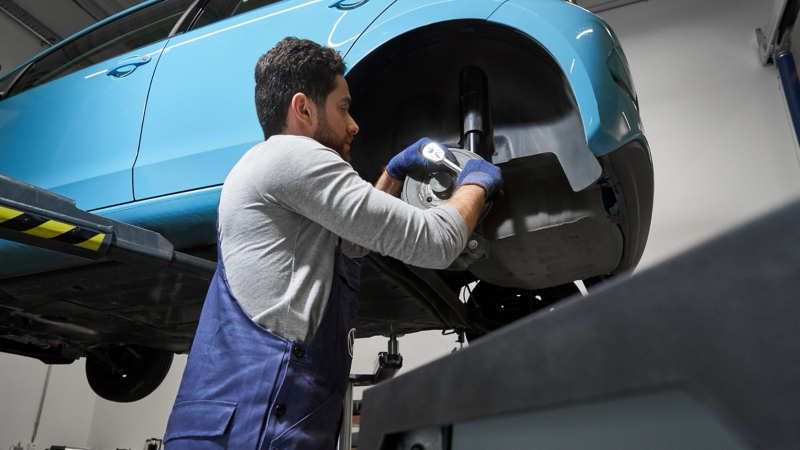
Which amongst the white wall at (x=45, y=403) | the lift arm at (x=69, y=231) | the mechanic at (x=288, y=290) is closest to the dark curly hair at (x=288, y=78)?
the mechanic at (x=288, y=290)

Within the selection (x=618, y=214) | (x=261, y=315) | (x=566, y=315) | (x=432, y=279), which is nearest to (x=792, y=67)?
(x=618, y=214)

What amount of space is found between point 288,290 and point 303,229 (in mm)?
130

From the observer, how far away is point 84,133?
183 centimetres

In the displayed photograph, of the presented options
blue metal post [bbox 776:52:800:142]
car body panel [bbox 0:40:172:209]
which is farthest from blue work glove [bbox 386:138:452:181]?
blue metal post [bbox 776:52:800:142]

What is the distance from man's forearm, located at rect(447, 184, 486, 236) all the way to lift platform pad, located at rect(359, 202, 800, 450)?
2.46 ft

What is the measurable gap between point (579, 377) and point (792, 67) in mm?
4049

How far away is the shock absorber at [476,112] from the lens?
1359mm

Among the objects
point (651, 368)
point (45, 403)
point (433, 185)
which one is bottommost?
point (651, 368)

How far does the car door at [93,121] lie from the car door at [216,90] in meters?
0.08

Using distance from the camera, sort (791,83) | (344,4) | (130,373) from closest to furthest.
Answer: (344,4) → (130,373) → (791,83)

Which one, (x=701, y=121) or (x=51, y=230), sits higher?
(x=701, y=121)

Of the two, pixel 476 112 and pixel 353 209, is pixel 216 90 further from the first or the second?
pixel 353 209

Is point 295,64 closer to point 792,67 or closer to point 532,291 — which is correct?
point 532,291

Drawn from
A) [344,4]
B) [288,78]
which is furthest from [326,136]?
[344,4]
